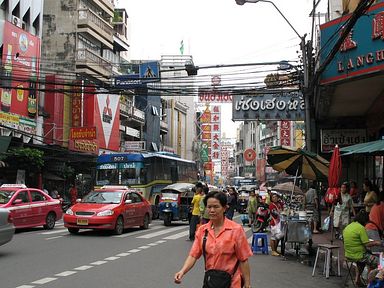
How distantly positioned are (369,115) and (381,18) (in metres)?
7.68

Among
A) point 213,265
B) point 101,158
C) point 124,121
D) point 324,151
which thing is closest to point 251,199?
point 324,151

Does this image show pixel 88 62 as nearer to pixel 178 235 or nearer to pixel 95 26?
pixel 95 26

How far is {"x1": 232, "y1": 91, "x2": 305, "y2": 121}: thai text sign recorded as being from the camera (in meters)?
26.1

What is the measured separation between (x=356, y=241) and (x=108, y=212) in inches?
378

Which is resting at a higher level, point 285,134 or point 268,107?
point 285,134

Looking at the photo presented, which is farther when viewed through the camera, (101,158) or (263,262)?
(101,158)

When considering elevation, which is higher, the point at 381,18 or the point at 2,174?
the point at 381,18

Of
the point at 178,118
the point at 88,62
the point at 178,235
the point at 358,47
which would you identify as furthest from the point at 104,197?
the point at 178,118

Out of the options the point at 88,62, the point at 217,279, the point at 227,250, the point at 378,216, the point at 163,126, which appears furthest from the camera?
the point at 163,126

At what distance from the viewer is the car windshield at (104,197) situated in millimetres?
17016

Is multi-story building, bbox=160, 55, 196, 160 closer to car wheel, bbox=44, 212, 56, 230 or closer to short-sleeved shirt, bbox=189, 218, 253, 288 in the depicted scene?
car wheel, bbox=44, 212, 56, 230

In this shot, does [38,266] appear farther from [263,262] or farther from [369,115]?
[369,115]

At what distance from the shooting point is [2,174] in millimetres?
27938

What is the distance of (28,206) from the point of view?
Result: 16.6 meters
